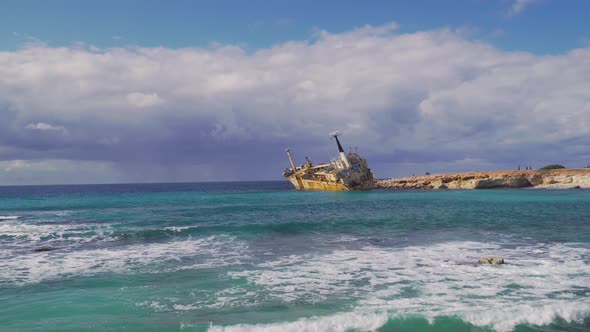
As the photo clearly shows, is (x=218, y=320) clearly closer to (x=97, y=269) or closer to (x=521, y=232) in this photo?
(x=97, y=269)

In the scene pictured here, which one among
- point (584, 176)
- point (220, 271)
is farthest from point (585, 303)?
point (584, 176)

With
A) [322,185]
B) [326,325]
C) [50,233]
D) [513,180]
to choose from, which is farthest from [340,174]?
[326,325]

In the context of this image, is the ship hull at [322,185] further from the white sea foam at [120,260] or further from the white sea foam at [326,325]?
the white sea foam at [326,325]

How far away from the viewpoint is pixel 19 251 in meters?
20.2

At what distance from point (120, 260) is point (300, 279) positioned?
8.40 m

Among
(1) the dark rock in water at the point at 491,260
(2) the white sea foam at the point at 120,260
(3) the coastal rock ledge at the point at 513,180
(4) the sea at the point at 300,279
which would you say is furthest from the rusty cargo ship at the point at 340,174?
(1) the dark rock in water at the point at 491,260

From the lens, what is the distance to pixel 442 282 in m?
13.1

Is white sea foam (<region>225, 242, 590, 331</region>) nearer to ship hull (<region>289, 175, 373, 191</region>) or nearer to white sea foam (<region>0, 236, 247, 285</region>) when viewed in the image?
white sea foam (<region>0, 236, 247, 285</region>)

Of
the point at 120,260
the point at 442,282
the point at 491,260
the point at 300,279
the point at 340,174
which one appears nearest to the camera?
the point at 442,282

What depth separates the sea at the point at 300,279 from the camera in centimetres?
1016

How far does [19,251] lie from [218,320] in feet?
49.5

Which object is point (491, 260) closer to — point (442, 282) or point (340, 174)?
point (442, 282)

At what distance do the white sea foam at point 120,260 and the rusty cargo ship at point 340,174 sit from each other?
46064mm

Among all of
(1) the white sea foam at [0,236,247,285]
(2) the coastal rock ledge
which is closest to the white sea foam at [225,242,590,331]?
(1) the white sea foam at [0,236,247,285]
